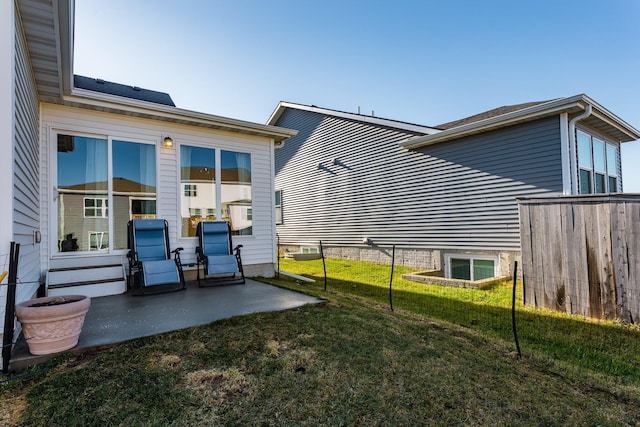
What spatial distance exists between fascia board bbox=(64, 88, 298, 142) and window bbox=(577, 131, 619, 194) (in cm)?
626

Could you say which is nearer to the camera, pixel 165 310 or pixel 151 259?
pixel 165 310

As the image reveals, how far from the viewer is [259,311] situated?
146 inches

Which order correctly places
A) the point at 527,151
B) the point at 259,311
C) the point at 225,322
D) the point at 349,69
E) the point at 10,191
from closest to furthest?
the point at 10,191, the point at 225,322, the point at 259,311, the point at 527,151, the point at 349,69

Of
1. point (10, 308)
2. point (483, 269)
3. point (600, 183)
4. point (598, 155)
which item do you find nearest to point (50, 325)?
point (10, 308)

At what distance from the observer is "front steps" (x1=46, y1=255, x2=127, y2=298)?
4.28 m

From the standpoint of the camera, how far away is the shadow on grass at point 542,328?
3.08 metres

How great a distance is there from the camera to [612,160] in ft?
26.6

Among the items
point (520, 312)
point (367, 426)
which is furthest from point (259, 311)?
point (520, 312)

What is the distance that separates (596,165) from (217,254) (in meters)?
8.49

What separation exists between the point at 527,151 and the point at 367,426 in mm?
6980

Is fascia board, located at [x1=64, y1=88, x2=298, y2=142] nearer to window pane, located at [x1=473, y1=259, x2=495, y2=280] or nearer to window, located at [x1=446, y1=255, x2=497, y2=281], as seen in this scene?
window, located at [x1=446, y1=255, x2=497, y2=281]

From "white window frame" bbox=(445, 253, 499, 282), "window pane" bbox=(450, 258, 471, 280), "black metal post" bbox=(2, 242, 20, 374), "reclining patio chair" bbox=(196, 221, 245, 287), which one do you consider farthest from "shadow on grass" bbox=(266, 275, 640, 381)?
"black metal post" bbox=(2, 242, 20, 374)

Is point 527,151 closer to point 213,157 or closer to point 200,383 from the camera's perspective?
point 213,157

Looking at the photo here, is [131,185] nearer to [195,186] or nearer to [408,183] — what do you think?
[195,186]
